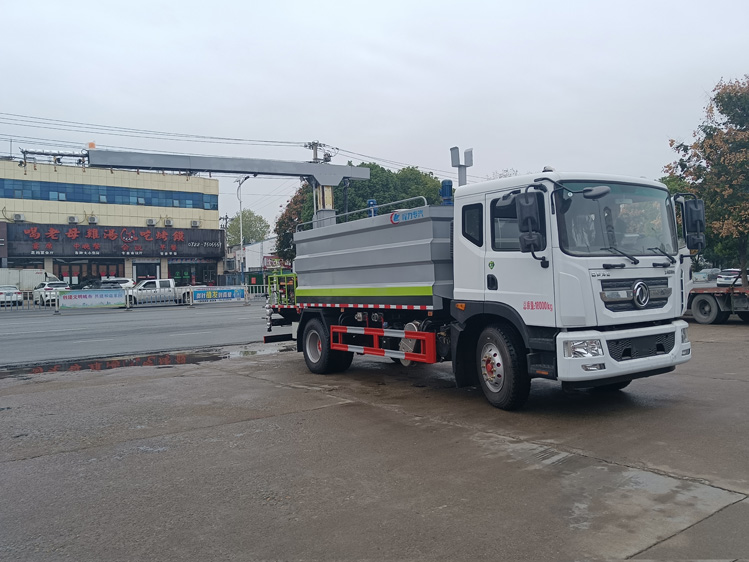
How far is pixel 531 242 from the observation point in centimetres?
680

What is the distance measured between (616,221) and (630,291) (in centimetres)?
82

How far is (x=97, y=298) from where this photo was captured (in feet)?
110

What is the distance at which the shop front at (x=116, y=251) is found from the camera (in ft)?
160

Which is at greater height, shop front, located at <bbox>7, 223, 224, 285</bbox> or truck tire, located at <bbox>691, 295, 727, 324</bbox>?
shop front, located at <bbox>7, 223, 224, 285</bbox>

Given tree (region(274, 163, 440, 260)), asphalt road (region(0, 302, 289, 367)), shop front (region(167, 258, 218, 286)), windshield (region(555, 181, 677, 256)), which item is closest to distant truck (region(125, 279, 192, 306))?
tree (region(274, 163, 440, 260))

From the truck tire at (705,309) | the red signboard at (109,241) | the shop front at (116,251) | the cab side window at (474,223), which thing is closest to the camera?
the cab side window at (474,223)

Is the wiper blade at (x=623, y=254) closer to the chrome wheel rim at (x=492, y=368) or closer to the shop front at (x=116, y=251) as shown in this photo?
the chrome wheel rim at (x=492, y=368)

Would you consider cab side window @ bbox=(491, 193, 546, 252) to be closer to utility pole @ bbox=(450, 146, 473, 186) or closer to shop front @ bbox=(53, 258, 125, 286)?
utility pole @ bbox=(450, 146, 473, 186)

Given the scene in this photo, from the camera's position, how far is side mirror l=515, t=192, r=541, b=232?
22.1 feet

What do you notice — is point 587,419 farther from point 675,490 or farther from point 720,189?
point 720,189

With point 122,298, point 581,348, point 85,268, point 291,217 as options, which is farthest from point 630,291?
point 85,268

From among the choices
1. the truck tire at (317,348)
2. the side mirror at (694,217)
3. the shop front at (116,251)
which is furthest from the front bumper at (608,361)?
the shop front at (116,251)

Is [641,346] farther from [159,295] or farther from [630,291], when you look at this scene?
[159,295]

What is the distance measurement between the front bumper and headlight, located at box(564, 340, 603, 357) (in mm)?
33
